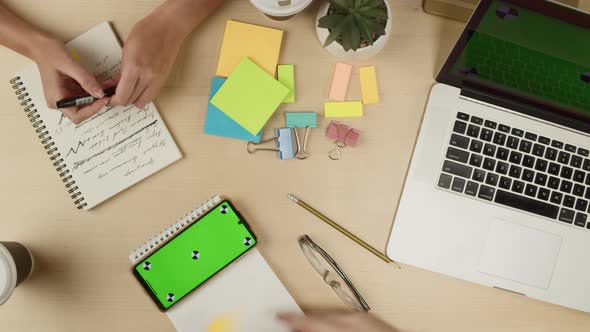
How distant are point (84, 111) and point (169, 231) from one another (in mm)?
241

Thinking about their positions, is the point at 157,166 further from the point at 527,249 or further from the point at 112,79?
the point at 527,249

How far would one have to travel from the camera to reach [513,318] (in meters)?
0.77

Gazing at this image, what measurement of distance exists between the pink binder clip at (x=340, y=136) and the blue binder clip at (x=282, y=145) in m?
0.07

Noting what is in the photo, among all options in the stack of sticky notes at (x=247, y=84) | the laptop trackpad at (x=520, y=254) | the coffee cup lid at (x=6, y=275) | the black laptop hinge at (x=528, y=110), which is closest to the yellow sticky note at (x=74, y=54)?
the stack of sticky notes at (x=247, y=84)

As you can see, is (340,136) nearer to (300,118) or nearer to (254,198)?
(300,118)

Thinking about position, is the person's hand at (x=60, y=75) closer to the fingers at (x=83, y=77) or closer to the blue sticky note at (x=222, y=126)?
the fingers at (x=83, y=77)

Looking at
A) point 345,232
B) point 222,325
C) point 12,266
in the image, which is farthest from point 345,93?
point 12,266

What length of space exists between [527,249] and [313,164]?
398mm

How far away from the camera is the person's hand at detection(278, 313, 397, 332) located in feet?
2.41

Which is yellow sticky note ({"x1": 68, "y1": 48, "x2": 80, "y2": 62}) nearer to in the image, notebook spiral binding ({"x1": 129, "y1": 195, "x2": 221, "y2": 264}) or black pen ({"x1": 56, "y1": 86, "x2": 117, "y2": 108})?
black pen ({"x1": 56, "y1": 86, "x2": 117, "y2": 108})

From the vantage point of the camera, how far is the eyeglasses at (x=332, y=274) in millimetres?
753

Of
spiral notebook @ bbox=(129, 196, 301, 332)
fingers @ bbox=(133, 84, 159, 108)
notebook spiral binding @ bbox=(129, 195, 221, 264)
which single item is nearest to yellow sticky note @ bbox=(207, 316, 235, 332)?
spiral notebook @ bbox=(129, 196, 301, 332)

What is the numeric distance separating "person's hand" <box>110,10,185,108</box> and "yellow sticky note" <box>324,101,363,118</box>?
0.92 feet

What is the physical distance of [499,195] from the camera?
75cm
